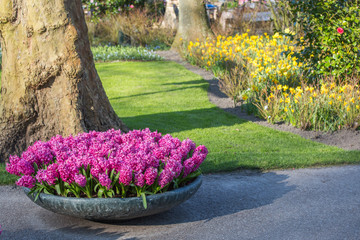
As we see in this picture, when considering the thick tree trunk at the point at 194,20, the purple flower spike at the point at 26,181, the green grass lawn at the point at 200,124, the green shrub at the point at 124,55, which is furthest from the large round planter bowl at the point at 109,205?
the thick tree trunk at the point at 194,20

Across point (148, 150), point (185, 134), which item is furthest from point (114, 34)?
point (148, 150)

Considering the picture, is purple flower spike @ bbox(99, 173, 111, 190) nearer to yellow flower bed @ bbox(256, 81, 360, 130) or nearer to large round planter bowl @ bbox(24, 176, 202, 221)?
large round planter bowl @ bbox(24, 176, 202, 221)

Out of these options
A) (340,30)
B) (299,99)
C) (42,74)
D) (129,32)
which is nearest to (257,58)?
(340,30)

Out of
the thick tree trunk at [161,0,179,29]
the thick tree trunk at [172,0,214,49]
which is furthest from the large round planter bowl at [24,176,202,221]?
the thick tree trunk at [161,0,179,29]

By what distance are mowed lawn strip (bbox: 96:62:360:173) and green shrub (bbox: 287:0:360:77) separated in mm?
1681

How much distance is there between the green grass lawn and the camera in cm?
591

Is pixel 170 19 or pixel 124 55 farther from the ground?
pixel 170 19

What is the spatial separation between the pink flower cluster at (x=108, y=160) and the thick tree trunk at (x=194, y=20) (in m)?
11.9

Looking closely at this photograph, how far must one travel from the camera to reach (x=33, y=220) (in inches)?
164

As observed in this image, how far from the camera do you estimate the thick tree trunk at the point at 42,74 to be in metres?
5.57

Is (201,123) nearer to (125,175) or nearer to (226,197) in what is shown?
(226,197)

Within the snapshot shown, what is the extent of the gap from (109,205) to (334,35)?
231 inches

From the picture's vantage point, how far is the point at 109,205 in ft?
12.2

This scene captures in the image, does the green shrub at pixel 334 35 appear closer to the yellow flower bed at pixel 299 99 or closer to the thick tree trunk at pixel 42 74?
the yellow flower bed at pixel 299 99
